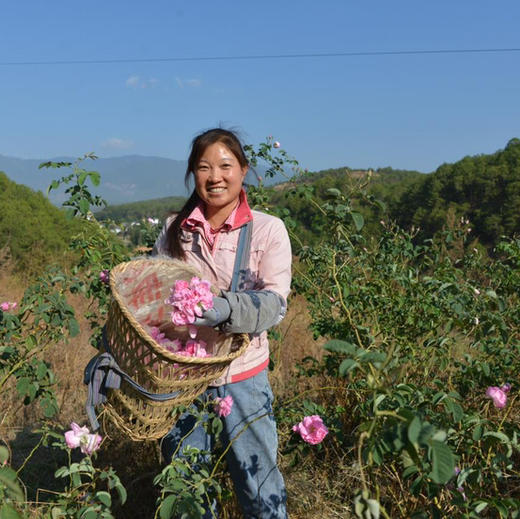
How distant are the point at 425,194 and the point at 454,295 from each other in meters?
17.2

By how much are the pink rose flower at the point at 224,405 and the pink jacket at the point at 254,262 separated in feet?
0.18

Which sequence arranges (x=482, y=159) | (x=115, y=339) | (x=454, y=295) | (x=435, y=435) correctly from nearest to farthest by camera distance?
(x=435, y=435)
(x=115, y=339)
(x=454, y=295)
(x=482, y=159)

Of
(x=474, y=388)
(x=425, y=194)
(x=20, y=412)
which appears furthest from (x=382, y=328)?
(x=425, y=194)

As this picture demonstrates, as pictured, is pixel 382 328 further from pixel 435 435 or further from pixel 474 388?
pixel 435 435

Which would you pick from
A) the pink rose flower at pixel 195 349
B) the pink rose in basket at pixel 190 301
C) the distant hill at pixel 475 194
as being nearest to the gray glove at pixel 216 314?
the pink rose in basket at pixel 190 301

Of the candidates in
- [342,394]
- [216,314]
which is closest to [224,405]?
[216,314]

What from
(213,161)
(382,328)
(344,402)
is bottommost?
(344,402)

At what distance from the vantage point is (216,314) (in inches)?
49.7

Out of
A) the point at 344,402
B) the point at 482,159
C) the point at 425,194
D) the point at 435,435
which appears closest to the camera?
the point at 435,435

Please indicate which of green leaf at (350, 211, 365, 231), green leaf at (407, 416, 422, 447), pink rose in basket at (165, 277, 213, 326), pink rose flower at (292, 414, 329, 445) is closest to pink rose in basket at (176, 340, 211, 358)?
pink rose in basket at (165, 277, 213, 326)

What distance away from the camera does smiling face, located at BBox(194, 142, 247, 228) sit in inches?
62.2

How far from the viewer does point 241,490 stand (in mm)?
1620

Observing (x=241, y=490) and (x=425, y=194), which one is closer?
(x=241, y=490)

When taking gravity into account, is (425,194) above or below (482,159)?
below
